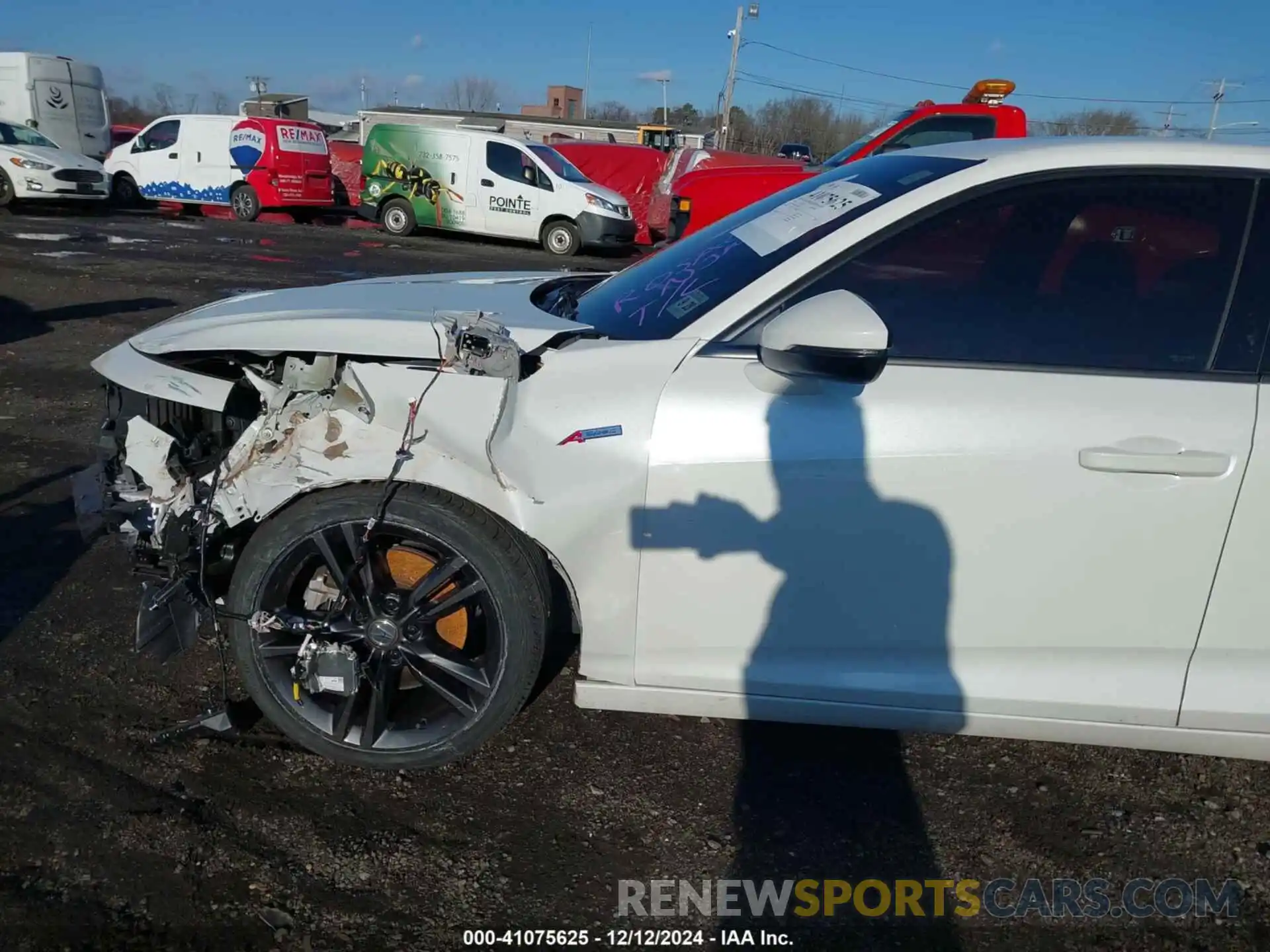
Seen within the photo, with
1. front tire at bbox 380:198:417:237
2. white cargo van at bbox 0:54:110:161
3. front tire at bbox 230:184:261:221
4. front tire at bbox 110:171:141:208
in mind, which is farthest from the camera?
white cargo van at bbox 0:54:110:161

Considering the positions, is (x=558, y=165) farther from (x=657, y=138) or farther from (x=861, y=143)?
(x=657, y=138)

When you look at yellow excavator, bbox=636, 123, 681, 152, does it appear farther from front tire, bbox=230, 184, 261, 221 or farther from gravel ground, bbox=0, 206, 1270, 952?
gravel ground, bbox=0, 206, 1270, 952

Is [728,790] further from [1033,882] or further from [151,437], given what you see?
[151,437]

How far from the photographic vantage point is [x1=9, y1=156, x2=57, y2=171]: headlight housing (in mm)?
17281

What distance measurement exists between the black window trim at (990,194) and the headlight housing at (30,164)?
19.6m

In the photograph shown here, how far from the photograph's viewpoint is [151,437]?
103 inches

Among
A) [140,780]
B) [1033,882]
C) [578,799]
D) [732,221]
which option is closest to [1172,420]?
[1033,882]

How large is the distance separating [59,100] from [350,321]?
24148 millimetres

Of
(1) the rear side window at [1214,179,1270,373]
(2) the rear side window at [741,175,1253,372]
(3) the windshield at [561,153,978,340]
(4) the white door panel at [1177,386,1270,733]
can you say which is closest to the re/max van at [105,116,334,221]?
(3) the windshield at [561,153,978,340]

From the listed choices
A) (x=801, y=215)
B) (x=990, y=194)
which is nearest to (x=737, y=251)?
(x=801, y=215)

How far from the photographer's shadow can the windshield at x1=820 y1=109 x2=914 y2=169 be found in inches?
280

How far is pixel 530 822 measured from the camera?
2518mm

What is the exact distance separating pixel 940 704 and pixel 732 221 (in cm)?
163

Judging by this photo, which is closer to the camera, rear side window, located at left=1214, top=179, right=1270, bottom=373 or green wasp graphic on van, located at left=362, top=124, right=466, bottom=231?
rear side window, located at left=1214, top=179, right=1270, bottom=373
